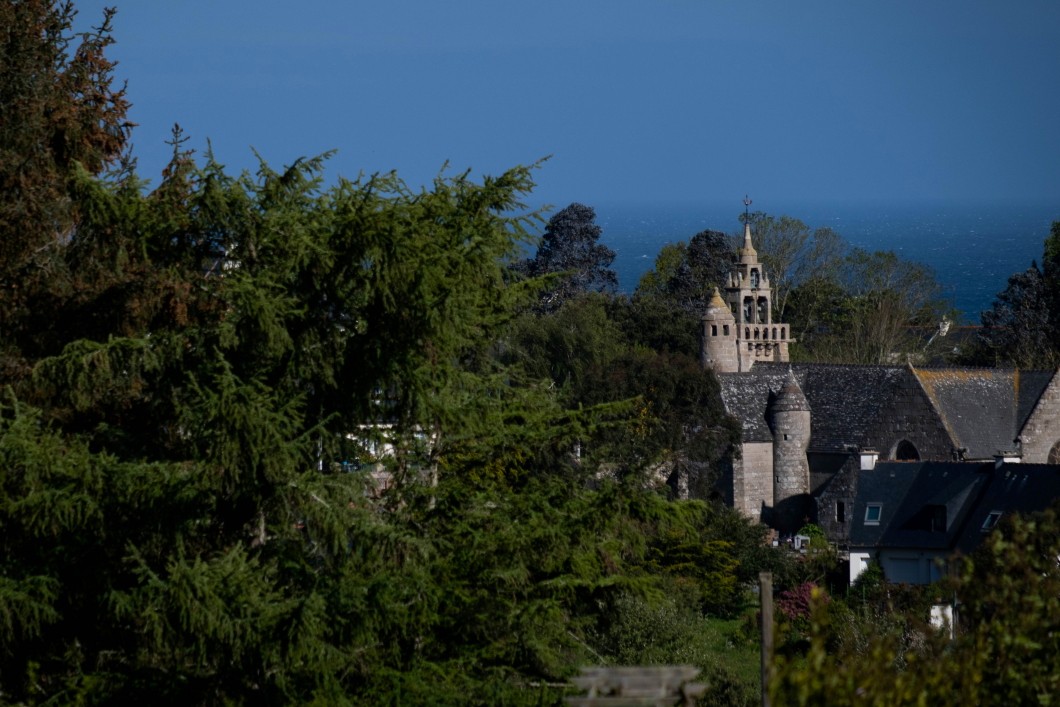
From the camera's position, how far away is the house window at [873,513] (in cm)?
4928

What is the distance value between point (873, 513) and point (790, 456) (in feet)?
38.8

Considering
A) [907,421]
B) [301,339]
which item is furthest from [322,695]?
[907,421]

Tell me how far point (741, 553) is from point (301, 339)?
1263 inches

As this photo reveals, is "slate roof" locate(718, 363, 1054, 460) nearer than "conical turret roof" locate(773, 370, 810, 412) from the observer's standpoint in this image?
Yes

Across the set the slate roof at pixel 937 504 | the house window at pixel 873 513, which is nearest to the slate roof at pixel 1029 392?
the slate roof at pixel 937 504

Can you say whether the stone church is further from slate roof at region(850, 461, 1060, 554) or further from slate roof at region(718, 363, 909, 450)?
slate roof at region(850, 461, 1060, 554)

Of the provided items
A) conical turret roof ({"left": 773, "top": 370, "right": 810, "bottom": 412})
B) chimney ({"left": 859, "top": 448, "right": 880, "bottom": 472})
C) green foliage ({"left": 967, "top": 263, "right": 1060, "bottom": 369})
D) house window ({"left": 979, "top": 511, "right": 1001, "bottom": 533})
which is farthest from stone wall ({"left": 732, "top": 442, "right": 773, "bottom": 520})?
green foliage ({"left": 967, "top": 263, "right": 1060, "bottom": 369})

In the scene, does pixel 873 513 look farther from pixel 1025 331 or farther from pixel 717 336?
pixel 1025 331

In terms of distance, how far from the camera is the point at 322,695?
16.6 m

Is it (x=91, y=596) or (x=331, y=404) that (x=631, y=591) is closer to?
(x=331, y=404)

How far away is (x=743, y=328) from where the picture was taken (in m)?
69.8

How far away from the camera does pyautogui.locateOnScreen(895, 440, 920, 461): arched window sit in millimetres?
60156

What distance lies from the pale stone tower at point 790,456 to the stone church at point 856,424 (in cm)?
4

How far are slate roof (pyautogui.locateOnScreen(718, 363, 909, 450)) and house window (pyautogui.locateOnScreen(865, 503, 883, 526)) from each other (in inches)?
421
